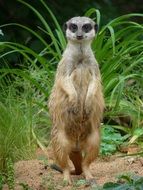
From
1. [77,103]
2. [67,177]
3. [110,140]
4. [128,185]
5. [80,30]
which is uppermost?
[80,30]

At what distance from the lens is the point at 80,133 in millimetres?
6734

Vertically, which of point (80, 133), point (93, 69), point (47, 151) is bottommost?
point (47, 151)

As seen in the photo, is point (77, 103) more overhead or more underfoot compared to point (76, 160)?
more overhead

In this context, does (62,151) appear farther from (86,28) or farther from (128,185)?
(128,185)

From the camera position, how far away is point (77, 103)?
6715 mm

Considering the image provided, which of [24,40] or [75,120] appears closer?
[75,120]

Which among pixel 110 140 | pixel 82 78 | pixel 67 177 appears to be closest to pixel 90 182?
pixel 67 177

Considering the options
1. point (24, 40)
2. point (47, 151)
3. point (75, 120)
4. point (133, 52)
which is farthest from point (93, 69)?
point (24, 40)

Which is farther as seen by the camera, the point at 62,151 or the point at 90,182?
the point at 62,151

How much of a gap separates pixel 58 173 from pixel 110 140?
101 centimetres

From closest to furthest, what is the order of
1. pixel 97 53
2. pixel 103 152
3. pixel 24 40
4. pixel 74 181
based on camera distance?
pixel 74 181 < pixel 103 152 < pixel 97 53 < pixel 24 40

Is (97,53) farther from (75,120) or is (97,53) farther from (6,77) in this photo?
(75,120)

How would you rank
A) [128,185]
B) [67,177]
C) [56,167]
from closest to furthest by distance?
[128,185]
[67,177]
[56,167]

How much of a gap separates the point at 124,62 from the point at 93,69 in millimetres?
1798
